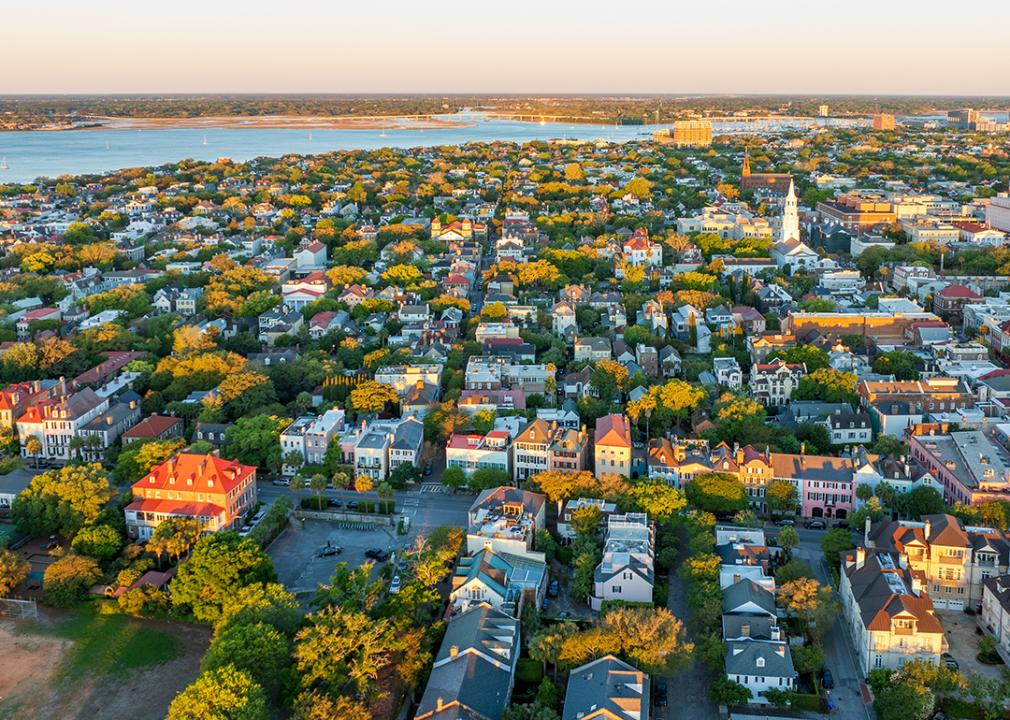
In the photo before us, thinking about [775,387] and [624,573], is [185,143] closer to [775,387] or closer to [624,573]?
[775,387]

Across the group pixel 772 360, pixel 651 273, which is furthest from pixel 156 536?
pixel 651 273

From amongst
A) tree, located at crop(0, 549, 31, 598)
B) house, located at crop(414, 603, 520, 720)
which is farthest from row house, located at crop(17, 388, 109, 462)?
house, located at crop(414, 603, 520, 720)

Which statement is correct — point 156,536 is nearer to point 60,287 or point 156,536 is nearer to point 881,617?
point 881,617

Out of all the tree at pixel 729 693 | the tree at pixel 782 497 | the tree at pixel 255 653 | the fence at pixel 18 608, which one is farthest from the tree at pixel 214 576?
the tree at pixel 782 497

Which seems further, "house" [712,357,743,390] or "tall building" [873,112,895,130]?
"tall building" [873,112,895,130]

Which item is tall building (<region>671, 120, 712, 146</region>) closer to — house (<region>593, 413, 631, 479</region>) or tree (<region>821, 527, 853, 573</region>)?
house (<region>593, 413, 631, 479</region>)

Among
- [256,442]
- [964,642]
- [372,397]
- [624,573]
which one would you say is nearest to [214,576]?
[256,442]
